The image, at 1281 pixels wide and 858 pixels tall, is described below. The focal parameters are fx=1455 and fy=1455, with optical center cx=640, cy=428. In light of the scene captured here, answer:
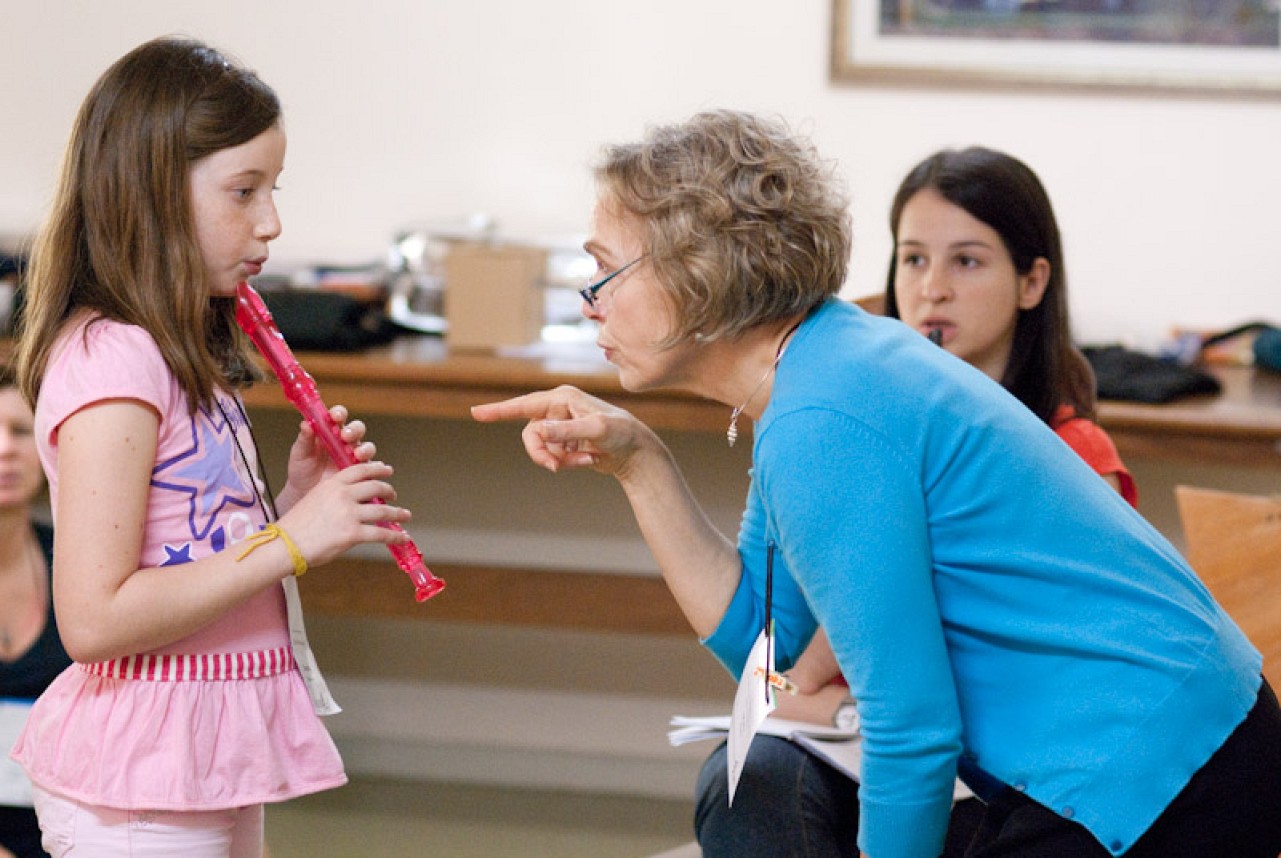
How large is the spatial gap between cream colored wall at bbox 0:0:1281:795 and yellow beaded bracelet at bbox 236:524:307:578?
64.3 inches

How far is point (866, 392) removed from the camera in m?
1.22

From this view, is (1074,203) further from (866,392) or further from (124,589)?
(124,589)

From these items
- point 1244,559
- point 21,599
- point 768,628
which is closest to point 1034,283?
point 1244,559

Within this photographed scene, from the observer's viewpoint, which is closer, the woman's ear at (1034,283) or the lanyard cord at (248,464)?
the lanyard cord at (248,464)

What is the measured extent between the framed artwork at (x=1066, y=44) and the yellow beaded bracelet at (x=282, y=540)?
198 centimetres

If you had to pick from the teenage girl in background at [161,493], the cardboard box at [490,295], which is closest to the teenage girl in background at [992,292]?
the teenage girl in background at [161,493]

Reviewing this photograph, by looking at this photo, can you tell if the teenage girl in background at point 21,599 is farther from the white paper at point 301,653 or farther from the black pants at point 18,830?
the white paper at point 301,653

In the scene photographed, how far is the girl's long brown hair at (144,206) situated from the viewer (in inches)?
52.4

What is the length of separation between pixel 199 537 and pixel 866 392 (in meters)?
0.63

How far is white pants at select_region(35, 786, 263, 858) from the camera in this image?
4.36ft

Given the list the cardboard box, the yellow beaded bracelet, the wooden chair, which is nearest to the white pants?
the yellow beaded bracelet

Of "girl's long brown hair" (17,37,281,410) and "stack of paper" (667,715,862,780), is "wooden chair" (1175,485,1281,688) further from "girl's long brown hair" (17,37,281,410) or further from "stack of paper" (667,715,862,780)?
"girl's long brown hair" (17,37,281,410)

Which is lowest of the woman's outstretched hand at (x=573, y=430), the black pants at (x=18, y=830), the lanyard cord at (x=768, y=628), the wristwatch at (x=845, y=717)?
the black pants at (x=18, y=830)

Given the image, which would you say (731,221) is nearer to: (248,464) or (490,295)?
(248,464)
